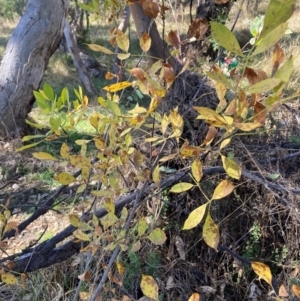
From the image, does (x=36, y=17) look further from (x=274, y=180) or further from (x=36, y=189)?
(x=274, y=180)

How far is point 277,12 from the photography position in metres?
0.76

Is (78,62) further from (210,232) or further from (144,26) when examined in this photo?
(210,232)

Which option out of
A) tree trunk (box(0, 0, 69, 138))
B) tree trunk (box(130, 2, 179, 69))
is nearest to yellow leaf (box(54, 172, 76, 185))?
tree trunk (box(130, 2, 179, 69))

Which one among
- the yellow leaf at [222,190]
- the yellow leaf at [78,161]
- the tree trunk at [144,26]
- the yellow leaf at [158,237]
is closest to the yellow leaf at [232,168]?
the yellow leaf at [222,190]

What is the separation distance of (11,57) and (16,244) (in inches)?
90.8

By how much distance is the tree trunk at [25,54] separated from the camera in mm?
4656

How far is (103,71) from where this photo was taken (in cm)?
1025

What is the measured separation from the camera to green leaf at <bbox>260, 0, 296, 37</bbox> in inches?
29.4

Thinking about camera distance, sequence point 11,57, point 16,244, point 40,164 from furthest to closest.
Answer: point 11,57 → point 40,164 → point 16,244

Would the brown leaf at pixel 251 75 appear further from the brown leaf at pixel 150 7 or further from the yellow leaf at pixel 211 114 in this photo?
the brown leaf at pixel 150 7

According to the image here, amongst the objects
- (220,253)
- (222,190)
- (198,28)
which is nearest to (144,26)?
(220,253)

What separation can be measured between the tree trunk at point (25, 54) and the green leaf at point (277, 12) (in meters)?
4.25

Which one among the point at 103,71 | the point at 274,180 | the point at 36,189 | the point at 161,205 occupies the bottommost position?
the point at 103,71

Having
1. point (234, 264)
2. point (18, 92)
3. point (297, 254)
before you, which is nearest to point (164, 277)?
point (234, 264)
